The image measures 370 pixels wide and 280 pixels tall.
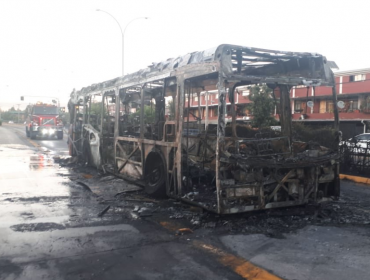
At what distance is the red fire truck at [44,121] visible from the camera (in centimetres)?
3069

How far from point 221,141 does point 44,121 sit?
92.2 feet

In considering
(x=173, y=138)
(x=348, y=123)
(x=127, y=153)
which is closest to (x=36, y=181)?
(x=127, y=153)

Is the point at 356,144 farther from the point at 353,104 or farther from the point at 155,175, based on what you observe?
the point at 353,104

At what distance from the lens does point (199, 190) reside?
23.0 ft

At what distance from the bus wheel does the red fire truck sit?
2512 centimetres

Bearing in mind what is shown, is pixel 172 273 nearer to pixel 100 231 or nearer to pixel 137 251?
pixel 137 251

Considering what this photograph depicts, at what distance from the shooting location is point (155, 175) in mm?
8023

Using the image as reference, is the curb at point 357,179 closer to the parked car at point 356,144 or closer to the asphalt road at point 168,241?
the parked car at point 356,144

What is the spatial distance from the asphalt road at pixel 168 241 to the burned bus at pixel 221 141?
0.40 meters

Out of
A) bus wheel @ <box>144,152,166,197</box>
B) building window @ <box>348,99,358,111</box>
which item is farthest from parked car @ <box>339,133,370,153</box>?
building window @ <box>348,99,358,111</box>

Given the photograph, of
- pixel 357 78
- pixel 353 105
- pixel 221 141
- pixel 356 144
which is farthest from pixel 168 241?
pixel 353 105

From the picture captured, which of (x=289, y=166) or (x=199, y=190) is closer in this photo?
(x=289, y=166)

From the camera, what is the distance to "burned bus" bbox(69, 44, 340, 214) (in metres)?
5.73

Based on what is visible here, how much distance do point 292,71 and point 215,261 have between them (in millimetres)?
3921
